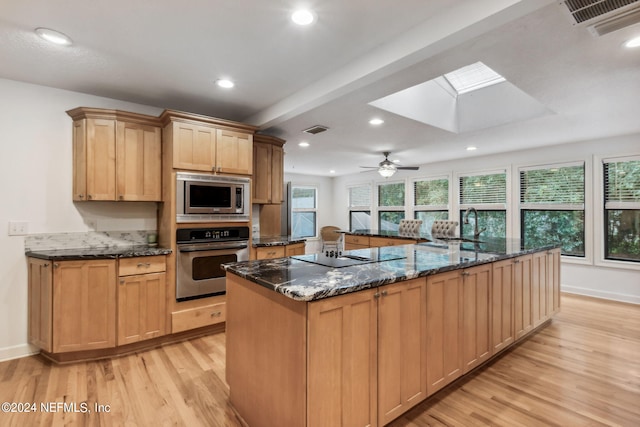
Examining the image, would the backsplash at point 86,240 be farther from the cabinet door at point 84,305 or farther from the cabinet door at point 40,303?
the cabinet door at point 84,305

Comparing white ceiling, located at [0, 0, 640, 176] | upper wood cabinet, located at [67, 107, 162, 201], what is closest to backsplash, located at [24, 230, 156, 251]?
upper wood cabinet, located at [67, 107, 162, 201]

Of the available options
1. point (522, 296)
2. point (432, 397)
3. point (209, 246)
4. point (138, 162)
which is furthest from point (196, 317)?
point (522, 296)

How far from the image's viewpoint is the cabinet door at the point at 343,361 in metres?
1.37

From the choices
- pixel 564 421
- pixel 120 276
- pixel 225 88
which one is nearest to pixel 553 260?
pixel 564 421

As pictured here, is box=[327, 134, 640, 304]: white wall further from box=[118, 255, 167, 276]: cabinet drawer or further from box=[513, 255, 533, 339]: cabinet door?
box=[118, 255, 167, 276]: cabinet drawer

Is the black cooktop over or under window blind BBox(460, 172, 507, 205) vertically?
under

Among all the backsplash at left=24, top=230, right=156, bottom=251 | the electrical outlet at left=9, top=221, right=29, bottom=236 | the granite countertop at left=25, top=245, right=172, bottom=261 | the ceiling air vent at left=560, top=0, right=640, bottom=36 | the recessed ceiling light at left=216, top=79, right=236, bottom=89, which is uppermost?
the recessed ceiling light at left=216, top=79, right=236, bottom=89

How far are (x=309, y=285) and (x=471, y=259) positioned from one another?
4.87 ft

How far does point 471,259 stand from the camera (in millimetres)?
2316

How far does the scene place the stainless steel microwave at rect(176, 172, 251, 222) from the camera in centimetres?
303

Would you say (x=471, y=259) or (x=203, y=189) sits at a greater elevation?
(x=203, y=189)

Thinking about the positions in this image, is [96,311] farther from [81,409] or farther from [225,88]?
[225,88]

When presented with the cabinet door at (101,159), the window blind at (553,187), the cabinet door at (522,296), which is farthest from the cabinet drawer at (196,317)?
the window blind at (553,187)

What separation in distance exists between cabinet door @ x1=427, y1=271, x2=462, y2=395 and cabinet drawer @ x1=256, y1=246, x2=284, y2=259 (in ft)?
7.10
